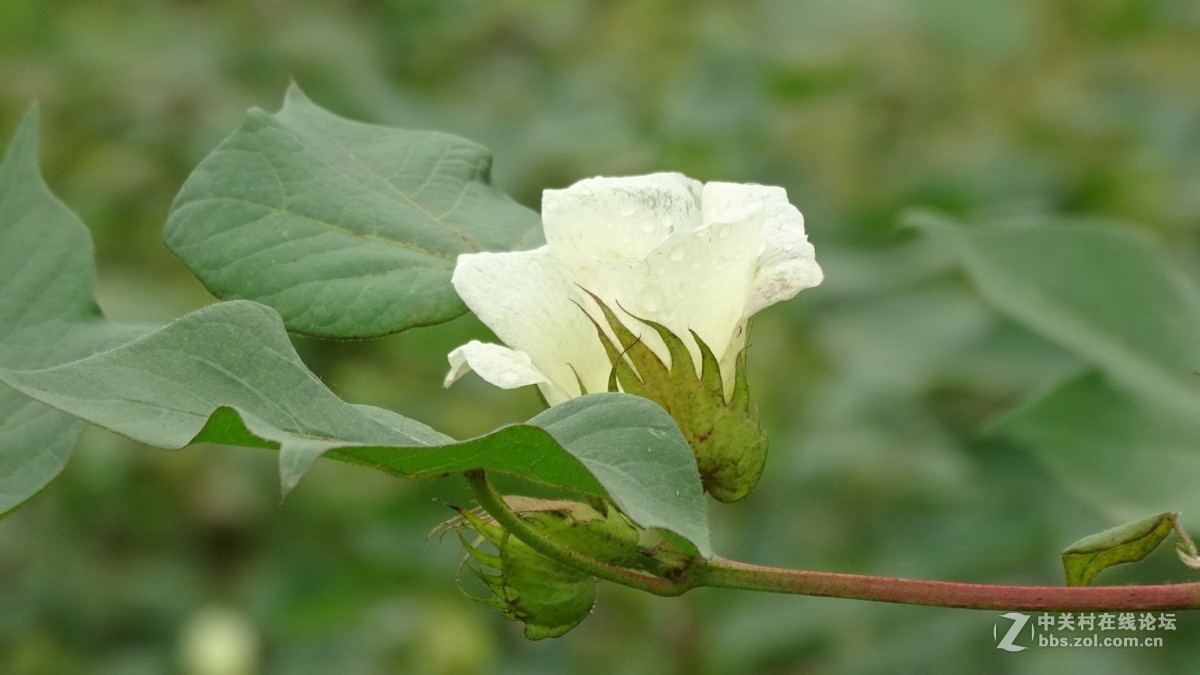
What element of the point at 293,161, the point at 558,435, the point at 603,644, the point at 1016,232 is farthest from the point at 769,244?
the point at 603,644

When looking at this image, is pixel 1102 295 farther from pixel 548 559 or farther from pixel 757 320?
pixel 757 320

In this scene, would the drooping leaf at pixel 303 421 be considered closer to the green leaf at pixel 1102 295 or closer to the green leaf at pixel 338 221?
the green leaf at pixel 338 221

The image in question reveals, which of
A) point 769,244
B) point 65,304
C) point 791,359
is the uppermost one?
point 769,244

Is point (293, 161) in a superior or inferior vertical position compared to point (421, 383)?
superior

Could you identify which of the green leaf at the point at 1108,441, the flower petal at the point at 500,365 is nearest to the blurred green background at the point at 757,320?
the green leaf at the point at 1108,441

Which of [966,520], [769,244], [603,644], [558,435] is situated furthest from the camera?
[603,644]

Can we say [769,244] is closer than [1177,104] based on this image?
Yes

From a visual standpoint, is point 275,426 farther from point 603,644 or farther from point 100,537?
point 100,537

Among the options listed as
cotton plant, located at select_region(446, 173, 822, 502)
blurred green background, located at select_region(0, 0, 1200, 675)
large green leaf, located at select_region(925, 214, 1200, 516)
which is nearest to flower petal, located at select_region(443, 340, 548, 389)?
cotton plant, located at select_region(446, 173, 822, 502)
